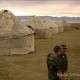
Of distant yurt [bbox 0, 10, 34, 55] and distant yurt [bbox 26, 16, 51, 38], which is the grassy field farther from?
distant yurt [bbox 26, 16, 51, 38]

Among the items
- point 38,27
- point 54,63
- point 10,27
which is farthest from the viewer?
point 38,27

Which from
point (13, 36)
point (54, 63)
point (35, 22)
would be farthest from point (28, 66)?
point (35, 22)

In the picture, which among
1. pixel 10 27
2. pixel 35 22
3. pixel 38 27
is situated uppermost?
pixel 35 22

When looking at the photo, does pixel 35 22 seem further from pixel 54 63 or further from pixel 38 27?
pixel 54 63

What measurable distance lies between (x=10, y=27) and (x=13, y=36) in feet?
2.38

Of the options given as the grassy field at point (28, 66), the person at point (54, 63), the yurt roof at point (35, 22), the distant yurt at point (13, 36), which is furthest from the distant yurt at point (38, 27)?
the person at point (54, 63)

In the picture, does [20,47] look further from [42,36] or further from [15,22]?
[42,36]

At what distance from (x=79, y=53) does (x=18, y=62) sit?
399 cm

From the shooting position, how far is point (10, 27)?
15.0 metres

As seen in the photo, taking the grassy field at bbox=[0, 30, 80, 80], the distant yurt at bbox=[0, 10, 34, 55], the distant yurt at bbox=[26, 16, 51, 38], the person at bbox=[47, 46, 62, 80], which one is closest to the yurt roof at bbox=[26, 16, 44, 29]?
the distant yurt at bbox=[26, 16, 51, 38]

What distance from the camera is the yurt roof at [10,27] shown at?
14539 mm

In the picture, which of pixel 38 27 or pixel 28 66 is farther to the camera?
pixel 38 27

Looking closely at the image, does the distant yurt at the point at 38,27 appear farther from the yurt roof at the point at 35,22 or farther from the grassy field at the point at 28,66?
the grassy field at the point at 28,66

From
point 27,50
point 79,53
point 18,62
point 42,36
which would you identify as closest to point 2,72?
point 18,62
